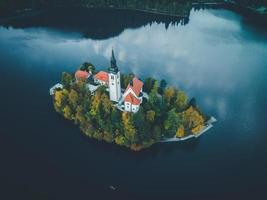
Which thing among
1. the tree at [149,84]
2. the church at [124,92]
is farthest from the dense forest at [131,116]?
the church at [124,92]

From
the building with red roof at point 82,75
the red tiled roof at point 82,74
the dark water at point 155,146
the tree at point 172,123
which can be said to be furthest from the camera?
the red tiled roof at point 82,74

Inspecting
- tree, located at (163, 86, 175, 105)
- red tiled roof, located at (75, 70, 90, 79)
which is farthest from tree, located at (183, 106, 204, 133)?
red tiled roof, located at (75, 70, 90, 79)

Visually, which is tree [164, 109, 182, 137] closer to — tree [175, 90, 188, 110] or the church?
tree [175, 90, 188, 110]

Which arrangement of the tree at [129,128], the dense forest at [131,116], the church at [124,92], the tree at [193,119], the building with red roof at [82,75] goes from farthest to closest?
1. the building with red roof at [82,75]
2. the church at [124,92]
3. the tree at [193,119]
4. the dense forest at [131,116]
5. the tree at [129,128]

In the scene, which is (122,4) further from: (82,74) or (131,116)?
(131,116)

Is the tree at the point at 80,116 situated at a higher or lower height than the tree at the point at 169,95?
lower

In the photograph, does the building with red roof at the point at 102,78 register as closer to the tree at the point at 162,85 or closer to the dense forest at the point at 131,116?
the dense forest at the point at 131,116

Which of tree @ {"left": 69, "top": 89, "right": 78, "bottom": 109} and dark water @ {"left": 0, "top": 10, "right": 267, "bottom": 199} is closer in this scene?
dark water @ {"left": 0, "top": 10, "right": 267, "bottom": 199}

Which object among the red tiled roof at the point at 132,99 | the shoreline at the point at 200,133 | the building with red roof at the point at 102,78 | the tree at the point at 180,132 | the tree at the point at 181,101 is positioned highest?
the building with red roof at the point at 102,78

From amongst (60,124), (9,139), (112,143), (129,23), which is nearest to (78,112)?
(60,124)
